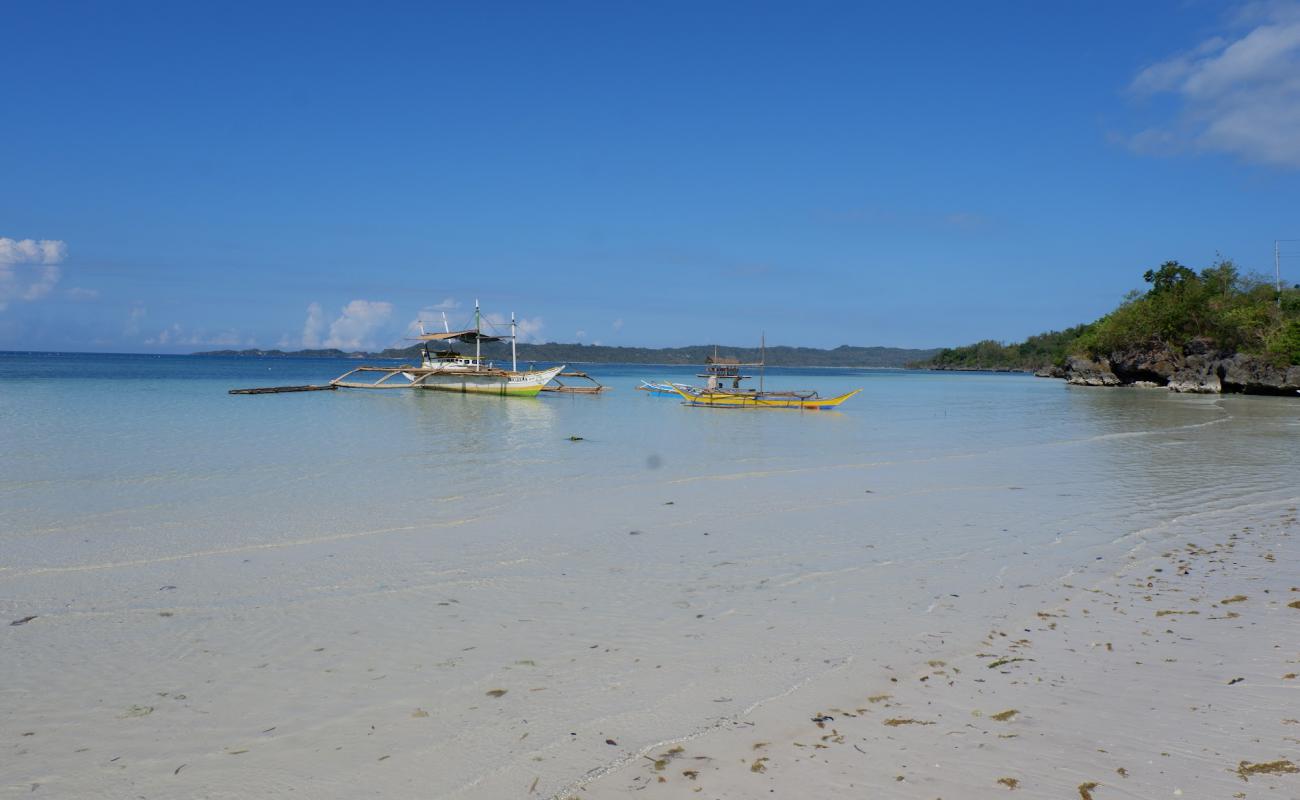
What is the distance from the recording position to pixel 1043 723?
3.97m

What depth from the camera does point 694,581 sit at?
6.96 meters

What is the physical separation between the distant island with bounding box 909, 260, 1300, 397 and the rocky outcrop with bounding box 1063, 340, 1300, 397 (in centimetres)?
6

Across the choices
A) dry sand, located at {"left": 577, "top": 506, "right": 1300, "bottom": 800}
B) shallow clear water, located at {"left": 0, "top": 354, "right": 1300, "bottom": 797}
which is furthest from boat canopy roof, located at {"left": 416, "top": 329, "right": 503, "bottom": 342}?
dry sand, located at {"left": 577, "top": 506, "right": 1300, "bottom": 800}

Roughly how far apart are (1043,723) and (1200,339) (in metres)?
64.6

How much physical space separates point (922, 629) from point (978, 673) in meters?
0.90

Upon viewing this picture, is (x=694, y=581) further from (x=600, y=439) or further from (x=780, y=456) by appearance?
(x=600, y=439)

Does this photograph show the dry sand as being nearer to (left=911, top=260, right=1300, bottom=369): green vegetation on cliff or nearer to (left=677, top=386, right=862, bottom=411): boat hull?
(left=677, top=386, right=862, bottom=411): boat hull

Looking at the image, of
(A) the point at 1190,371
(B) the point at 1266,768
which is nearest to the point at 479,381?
(B) the point at 1266,768

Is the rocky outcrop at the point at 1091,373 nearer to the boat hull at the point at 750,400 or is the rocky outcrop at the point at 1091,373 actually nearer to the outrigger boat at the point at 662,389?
the boat hull at the point at 750,400

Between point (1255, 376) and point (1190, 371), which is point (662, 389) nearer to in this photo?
point (1255, 376)

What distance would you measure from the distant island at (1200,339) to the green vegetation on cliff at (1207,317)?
6 centimetres

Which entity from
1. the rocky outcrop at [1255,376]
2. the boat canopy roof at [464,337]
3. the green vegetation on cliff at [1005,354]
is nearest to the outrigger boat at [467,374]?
the boat canopy roof at [464,337]

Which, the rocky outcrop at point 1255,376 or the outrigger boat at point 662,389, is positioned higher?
the rocky outcrop at point 1255,376

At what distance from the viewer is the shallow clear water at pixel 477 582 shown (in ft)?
13.0
